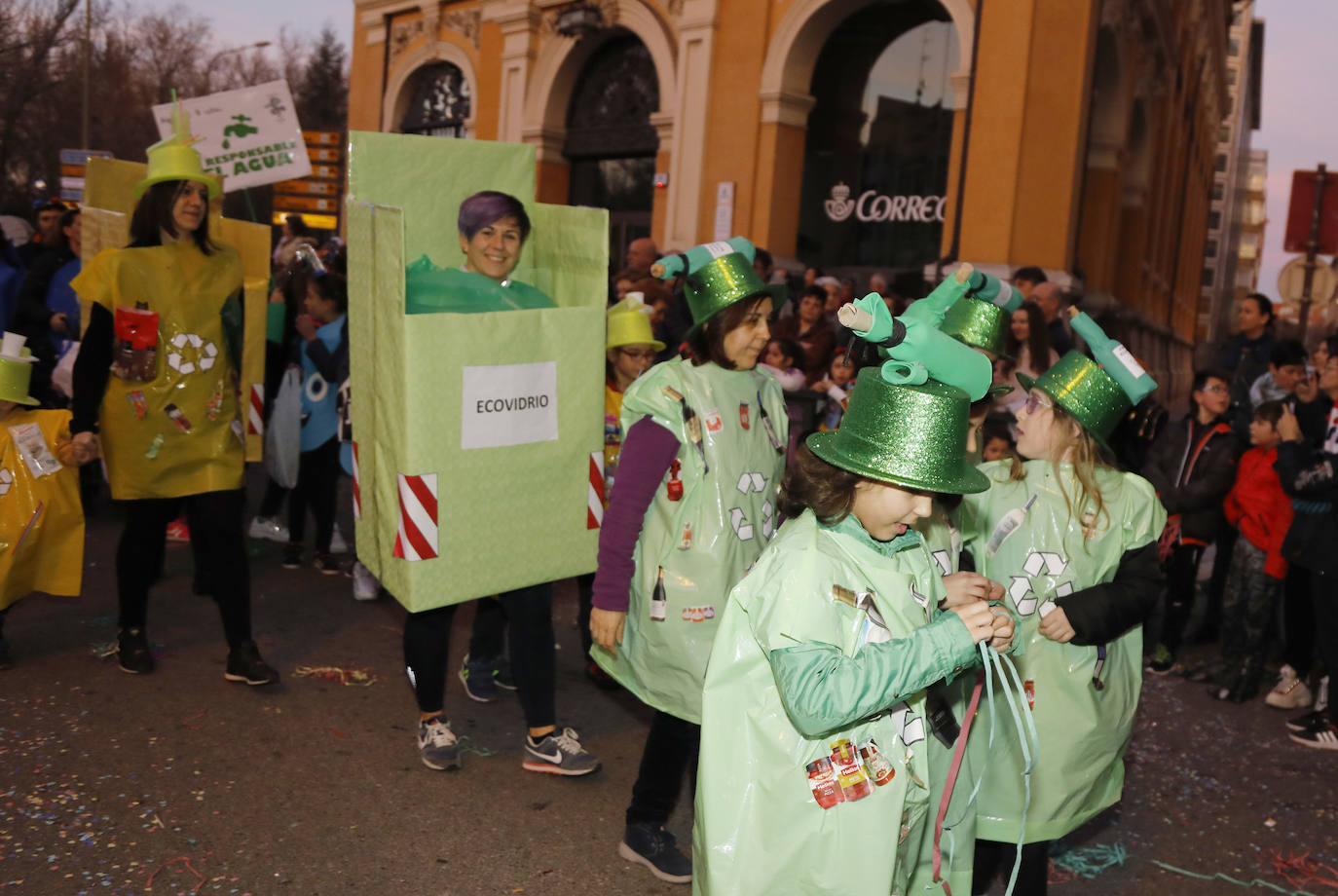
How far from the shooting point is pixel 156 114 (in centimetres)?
773

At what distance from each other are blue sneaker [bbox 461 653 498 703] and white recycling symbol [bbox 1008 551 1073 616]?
8.04 feet

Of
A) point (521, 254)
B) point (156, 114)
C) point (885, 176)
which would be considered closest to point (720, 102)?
point (885, 176)

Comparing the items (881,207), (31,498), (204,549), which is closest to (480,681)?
(204,549)

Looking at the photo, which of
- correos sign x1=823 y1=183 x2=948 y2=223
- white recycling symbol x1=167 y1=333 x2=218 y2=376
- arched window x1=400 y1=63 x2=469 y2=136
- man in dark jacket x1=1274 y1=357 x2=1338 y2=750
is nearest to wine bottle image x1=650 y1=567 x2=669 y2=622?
white recycling symbol x1=167 y1=333 x2=218 y2=376

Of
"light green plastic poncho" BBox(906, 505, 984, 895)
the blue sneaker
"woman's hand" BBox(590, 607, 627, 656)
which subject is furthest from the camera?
the blue sneaker

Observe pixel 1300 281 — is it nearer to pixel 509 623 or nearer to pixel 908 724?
pixel 509 623

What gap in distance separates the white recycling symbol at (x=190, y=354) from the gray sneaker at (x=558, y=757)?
199 centimetres

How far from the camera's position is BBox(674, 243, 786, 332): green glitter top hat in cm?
330

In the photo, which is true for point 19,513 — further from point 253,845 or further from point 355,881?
point 355,881

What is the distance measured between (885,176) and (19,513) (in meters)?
12.0

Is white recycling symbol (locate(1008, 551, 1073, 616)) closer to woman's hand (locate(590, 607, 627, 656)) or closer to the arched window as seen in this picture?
woman's hand (locate(590, 607, 627, 656))

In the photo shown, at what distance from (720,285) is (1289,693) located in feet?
13.1

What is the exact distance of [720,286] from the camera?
3.31 meters

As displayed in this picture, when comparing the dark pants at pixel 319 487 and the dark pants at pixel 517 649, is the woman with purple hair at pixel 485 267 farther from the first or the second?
the dark pants at pixel 319 487
